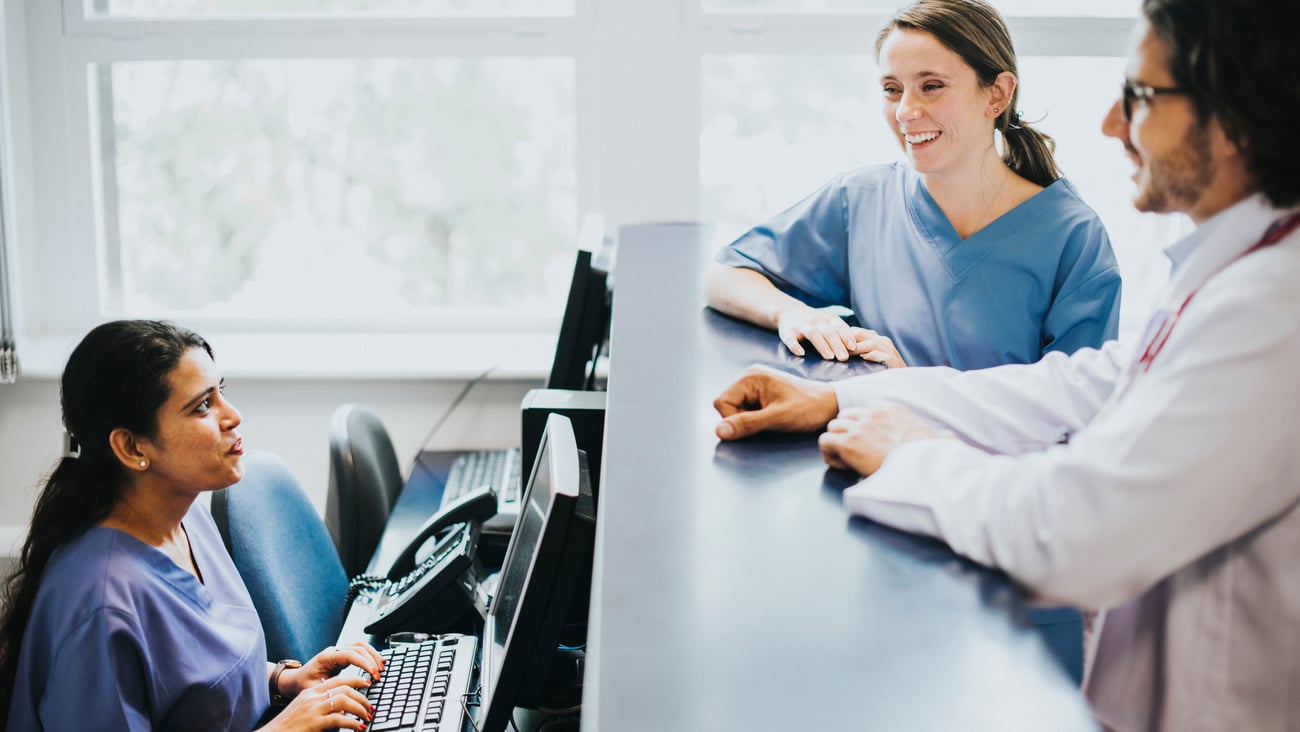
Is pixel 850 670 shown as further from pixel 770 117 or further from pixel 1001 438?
pixel 770 117

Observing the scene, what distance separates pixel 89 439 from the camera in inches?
55.4

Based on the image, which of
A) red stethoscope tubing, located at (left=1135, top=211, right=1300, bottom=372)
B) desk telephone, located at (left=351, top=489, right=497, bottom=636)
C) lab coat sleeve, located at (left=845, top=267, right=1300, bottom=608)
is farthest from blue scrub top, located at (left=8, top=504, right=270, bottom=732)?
red stethoscope tubing, located at (left=1135, top=211, right=1300, bottom=372)

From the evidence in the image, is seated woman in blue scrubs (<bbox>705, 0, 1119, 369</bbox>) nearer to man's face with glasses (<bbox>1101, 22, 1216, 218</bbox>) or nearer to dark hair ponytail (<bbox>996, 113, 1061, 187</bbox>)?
dark hair ponytail (<bbox>996, 113, 1061, 187</bbox>)

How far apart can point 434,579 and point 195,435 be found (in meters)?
0.40

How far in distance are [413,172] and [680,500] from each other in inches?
95.8

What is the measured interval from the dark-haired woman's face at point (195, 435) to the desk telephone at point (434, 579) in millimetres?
321

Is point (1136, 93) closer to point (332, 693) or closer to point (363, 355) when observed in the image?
point (332, 693)

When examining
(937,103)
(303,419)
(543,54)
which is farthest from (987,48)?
(303,419)

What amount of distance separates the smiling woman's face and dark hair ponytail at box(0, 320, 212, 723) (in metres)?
1.13

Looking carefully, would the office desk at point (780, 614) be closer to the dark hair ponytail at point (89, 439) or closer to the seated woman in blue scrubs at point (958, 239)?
the seated woman in blue scrubs at point (958, 239)

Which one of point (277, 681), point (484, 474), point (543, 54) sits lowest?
point (277, 681)

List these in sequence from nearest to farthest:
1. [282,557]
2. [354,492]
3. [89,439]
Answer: [89,439], [282,557], [354,492]

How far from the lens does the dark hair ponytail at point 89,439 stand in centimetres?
137

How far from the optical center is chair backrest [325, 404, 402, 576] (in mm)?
2119
